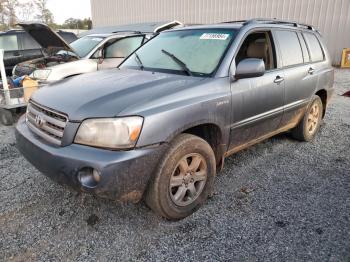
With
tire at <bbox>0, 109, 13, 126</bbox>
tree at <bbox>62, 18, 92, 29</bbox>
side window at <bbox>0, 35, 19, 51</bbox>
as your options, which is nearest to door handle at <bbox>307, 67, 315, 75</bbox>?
tire at <bbox>0, 109, 13, 126</bbox>

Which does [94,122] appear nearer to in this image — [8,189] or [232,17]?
[8,189]

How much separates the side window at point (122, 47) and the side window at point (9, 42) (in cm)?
397

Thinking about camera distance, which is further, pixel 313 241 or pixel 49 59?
pixel 49 59

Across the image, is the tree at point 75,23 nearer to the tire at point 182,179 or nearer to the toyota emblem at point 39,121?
the toyota emblem at point 39,121

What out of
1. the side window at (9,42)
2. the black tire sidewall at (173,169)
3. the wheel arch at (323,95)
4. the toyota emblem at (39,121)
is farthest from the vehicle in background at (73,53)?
the black tire sidewall at (173,169)

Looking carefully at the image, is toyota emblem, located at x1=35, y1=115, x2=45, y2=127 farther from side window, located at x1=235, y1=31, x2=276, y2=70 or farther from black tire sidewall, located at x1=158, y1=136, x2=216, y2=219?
side window, located at x1=235, y1=31, x2=276, y2=70

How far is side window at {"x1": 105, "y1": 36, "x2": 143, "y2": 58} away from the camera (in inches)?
278

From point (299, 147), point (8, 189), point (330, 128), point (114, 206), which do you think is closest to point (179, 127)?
point (114, 206)

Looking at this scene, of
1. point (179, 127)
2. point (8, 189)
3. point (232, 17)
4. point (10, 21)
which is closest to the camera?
point (179, 127)

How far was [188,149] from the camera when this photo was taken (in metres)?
2.63

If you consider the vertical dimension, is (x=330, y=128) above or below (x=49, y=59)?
below

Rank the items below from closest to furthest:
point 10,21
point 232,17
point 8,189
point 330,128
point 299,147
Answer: point 8,189 < point 299,147 < point 330,128 < point 232,17 < point 10,21

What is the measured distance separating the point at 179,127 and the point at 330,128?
3918 mm

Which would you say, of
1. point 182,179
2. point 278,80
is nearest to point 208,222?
point 182,179
